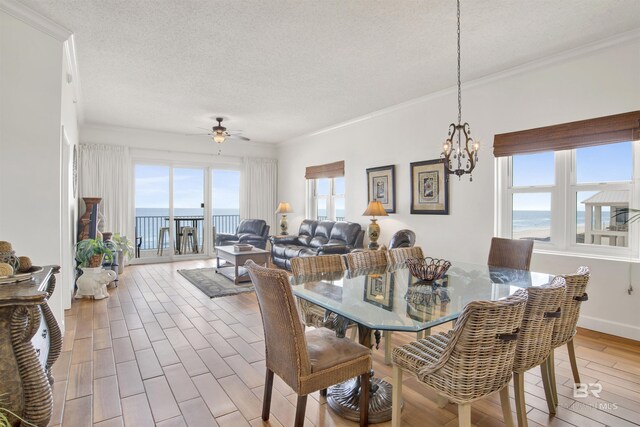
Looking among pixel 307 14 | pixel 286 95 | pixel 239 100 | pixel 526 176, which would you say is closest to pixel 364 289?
pixel 307 14

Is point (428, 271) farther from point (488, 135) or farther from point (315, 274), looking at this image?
point (488, 135)

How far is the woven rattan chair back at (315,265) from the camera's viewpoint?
2574 millimetres

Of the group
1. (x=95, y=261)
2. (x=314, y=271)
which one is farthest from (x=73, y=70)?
(x=314, y=271)

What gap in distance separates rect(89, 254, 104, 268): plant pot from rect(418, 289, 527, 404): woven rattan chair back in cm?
451

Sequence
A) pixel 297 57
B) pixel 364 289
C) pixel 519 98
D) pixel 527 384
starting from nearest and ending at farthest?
1. pixel 364 289
2. pixel 527 384
3. pixel 297 57
4. pixel 519 98

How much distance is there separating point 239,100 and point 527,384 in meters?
4.74

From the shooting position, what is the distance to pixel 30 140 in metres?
2.83

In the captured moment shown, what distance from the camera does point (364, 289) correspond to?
85.4 inches

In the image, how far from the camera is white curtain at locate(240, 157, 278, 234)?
27.2ft

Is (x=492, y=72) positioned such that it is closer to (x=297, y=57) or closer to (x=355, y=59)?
(x=355, y=59)

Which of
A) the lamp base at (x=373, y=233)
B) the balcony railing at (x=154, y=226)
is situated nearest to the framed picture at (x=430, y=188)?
the lamp base at (x=373, y=233)

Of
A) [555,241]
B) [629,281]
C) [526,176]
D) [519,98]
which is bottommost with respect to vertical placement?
[629,281]

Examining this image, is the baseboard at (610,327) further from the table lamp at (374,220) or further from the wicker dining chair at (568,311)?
the table lamp at (374,220)

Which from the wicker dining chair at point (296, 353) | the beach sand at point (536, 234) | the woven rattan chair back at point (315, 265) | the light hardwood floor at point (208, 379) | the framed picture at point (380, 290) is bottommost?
the light hardwood floor at point (208, 379)
